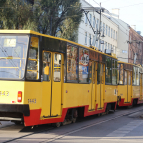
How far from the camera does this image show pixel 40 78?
29.6 feet

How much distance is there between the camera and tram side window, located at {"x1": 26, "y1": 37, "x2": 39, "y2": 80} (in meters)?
8.75

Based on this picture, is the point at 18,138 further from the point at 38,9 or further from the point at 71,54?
the point at 38,9

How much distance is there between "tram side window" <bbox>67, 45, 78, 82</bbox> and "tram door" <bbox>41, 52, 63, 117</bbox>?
468 mm

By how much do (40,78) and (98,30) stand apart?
120ft

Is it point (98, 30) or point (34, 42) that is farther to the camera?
point (98, 30)

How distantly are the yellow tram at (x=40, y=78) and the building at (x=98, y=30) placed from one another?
29150 mm

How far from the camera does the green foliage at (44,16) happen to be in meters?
23.9

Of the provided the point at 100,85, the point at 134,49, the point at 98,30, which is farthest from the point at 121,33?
the point at 100,85

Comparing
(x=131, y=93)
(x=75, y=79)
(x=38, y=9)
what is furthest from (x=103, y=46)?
(x=75, y=79)

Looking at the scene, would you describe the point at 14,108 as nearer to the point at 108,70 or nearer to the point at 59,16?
the point at 108,70

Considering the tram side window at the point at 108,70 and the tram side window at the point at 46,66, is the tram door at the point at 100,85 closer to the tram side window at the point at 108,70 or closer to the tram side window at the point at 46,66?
the tram side window at the point at 108,70

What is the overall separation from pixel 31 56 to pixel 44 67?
603 mm

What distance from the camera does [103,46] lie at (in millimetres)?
53031

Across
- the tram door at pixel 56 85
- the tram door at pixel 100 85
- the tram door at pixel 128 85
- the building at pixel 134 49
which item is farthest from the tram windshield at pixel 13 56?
the building at pixel 134 49
